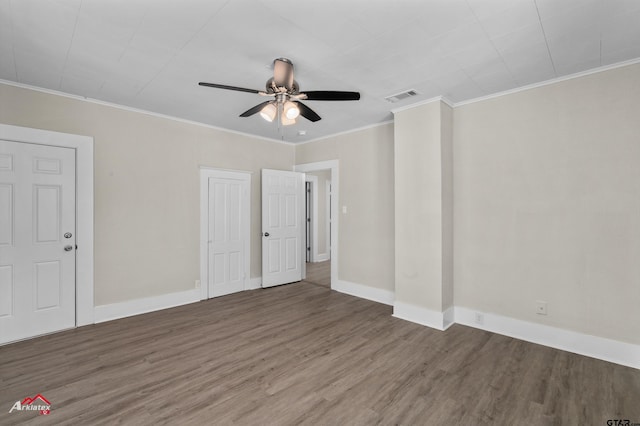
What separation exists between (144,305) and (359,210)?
348 centimetres

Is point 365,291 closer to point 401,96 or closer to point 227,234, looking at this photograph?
point 227,234

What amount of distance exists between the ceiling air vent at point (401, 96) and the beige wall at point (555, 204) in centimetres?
78

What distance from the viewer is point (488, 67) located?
2.81 m

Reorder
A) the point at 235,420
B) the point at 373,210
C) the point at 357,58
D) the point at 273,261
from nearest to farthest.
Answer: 1. the point at 235,420
2. the point at 357,58
3. the point at 373,210
4. the point at 273,261

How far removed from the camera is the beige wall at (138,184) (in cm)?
350

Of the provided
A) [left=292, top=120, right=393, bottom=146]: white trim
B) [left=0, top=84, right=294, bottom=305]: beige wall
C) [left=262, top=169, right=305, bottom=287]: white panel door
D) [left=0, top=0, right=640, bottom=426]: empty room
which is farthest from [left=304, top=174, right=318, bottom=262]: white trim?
[left=0, top=84, right=294, bottom=305]: beige wall

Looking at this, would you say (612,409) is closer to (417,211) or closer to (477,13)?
(417,211)

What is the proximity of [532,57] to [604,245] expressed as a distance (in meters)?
1.92

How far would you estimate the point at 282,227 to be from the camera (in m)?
5.59

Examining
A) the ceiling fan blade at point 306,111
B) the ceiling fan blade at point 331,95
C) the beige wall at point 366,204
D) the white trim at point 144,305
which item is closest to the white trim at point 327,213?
the beige wall at point 366,204

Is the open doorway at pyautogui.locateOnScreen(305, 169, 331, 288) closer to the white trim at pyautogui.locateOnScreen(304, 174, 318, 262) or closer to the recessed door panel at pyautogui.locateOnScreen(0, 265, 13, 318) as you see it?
the white trim at pyautogui.locateOnScreen(304, 174, 318, 262)

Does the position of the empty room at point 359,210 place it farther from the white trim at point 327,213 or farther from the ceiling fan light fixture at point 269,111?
the white trim at point 327,213

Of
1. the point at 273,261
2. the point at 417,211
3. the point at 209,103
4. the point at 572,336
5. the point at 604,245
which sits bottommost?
the point at 572,336

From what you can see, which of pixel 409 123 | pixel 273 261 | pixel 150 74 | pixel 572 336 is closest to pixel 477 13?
pixel 409 123
